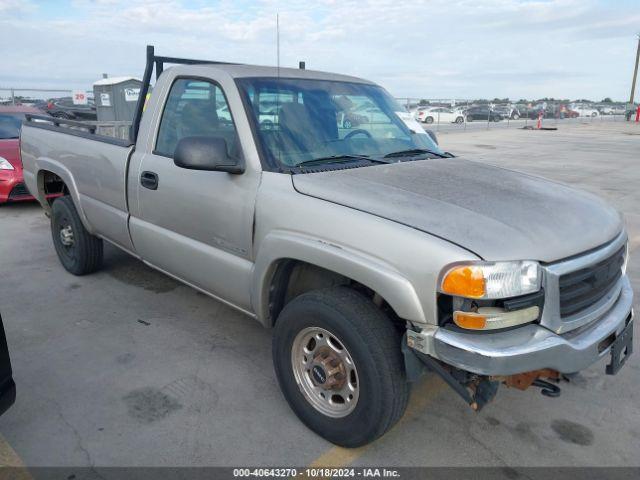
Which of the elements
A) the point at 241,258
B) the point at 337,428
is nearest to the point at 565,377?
the point at 337,428

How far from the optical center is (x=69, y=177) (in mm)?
4656

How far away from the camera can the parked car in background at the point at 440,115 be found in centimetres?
3259

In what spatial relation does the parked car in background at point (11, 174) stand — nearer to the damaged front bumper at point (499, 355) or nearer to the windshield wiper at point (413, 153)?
the windshield wiper at point (413, 153)

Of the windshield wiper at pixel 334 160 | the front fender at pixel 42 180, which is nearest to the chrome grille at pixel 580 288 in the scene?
the windshield wiper at pixel 334 160

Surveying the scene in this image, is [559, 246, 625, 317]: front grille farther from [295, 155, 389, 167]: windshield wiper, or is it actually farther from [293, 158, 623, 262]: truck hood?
[295, 155, 389, 167]: windshield wiper

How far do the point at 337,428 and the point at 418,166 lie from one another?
1579 mm

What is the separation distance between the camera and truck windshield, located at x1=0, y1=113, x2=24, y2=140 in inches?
332

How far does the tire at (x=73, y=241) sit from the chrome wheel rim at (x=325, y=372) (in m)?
2.91

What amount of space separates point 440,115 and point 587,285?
33643 millimetres

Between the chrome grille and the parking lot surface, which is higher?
the chrome grille

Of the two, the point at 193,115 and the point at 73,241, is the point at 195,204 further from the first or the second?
the point at 73,241

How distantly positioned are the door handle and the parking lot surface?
108 centimetres

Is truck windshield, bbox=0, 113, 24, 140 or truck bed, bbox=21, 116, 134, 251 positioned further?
truck windshield, bbox=0, 113, 24, 140

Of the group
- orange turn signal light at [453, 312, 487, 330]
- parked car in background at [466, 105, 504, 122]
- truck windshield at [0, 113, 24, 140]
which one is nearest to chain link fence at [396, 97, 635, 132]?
parked car in background at [466, 105, 504, 122]
